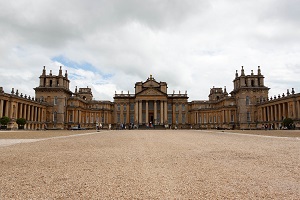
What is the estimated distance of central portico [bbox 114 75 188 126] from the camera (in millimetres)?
82625

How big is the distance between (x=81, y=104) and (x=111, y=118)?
1277 centimetres

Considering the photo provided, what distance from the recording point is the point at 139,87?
287 feet

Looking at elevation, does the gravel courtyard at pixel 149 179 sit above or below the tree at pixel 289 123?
below

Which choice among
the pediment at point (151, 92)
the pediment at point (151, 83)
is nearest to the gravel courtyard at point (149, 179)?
the pediment at point (151, 92)

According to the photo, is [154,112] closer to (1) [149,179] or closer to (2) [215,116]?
(2) [215,116]

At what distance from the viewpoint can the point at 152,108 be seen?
3337 inches

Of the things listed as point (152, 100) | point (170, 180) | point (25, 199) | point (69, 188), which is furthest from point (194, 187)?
point (152, 100)

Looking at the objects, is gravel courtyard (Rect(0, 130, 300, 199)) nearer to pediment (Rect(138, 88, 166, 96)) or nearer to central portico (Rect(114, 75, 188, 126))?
central portico (Rect(114, 75, 188, 126))

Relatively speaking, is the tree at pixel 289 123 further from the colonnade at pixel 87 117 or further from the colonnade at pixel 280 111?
the colonnade at pixel 87 117

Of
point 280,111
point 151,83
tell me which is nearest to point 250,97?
point 280,111

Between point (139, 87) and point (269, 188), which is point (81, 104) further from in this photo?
point (269, 188)

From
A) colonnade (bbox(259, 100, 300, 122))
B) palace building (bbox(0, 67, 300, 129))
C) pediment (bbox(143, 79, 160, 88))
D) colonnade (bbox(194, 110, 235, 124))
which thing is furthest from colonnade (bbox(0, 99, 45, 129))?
colonnade (bbox(259, 100, 300, 122))

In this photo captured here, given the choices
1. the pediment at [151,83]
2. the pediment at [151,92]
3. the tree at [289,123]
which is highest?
the pediment at [151,83]

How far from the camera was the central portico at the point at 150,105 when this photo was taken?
271ft
